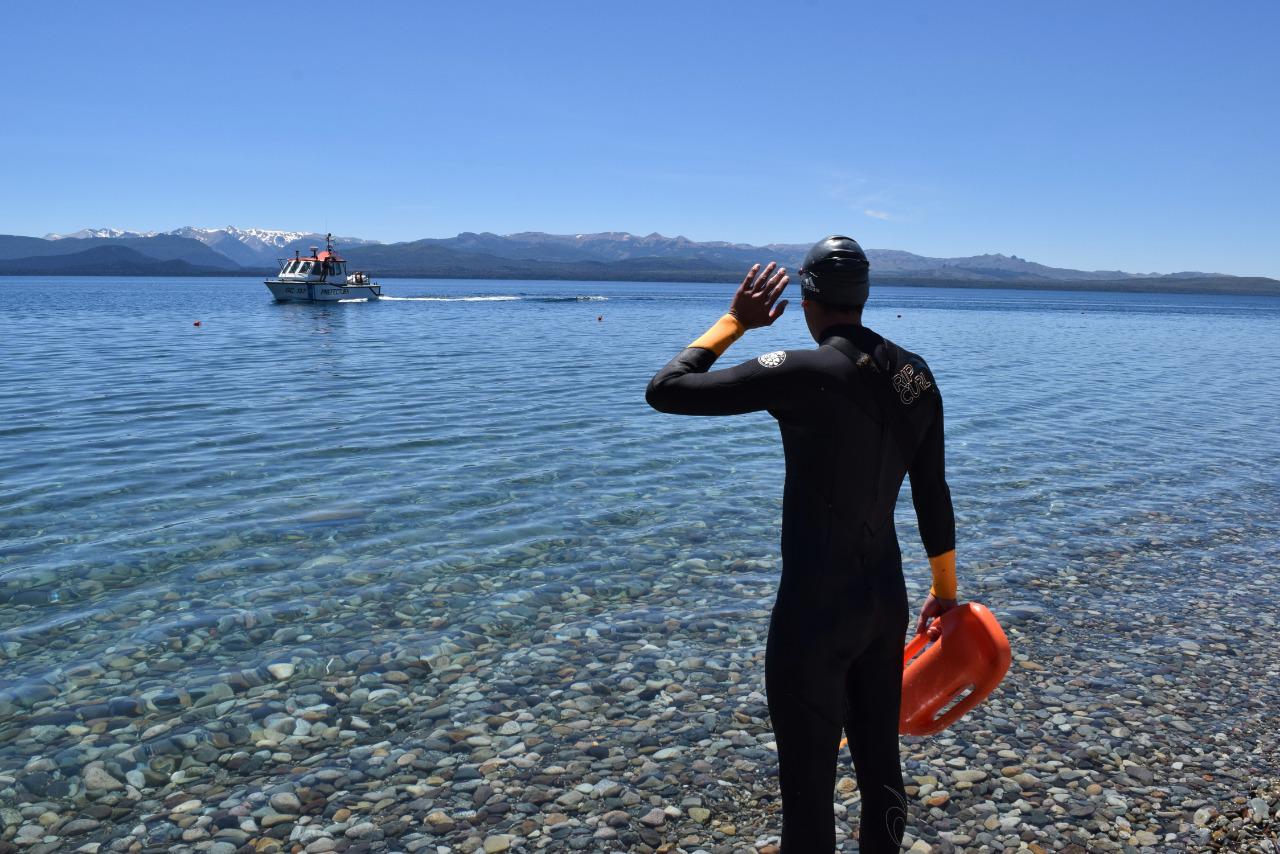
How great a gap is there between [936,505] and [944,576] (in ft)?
1.28

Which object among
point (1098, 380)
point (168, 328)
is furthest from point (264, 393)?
point (168, 328)

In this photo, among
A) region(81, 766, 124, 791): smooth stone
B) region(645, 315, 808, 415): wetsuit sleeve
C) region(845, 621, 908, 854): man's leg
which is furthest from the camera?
region(81, 766, 124, 791): smooth stone

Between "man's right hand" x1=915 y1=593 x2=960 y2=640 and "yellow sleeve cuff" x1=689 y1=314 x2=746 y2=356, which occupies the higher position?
"yellow sleeve cuff" x1=689 y1=314 x2=746 y2=356

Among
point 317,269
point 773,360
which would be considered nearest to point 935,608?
point 773,360

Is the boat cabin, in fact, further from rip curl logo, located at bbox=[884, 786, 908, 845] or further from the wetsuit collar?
rip curl logo, located at bbox=[884, 786, 908, 845]

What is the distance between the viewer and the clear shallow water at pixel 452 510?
9227mm

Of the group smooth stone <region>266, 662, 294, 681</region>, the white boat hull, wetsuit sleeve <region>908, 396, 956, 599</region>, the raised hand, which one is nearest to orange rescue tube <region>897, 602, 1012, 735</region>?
wetsuit sleeve <region>908, 396, 956, 599</region>

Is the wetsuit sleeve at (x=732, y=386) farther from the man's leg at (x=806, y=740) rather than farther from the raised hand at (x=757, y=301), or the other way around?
the man's leg at (x=806, y=740)

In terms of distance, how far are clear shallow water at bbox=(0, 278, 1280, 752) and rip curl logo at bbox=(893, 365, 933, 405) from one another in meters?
6.00

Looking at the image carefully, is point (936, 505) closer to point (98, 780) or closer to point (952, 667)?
point (952, 667)

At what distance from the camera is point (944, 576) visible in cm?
432

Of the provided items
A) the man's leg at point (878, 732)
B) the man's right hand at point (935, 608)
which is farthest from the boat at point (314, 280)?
the man's leg at point (878, 732)

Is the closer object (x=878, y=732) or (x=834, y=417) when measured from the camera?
(x=834, y=417)

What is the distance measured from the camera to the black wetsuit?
371cm
